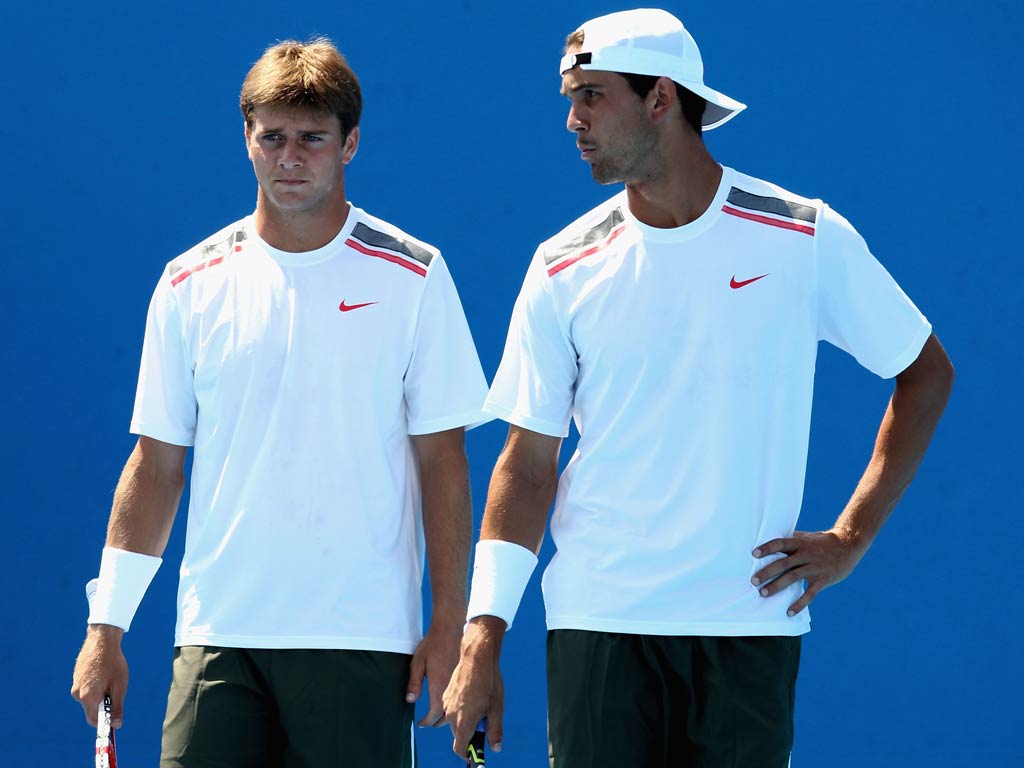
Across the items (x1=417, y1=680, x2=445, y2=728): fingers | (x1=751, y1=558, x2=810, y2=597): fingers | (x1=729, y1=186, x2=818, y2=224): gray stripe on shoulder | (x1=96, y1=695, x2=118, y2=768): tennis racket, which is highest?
(x1=729, y1=186, x2=818, y2=224): gray stripe on shoulder

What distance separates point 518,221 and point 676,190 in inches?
90.8

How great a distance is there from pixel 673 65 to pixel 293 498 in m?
1.00

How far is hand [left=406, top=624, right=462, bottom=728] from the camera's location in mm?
2941

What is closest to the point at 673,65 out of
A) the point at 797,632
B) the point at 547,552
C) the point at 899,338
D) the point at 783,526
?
the point at 899,338

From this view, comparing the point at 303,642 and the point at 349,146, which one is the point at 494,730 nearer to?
the point at 303,642

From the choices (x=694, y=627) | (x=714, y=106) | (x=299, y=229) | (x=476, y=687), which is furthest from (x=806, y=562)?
(x=299, y=229)

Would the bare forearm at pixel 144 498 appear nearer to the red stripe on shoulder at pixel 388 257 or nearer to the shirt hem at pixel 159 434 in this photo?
the shirt hem at pixel 159 434

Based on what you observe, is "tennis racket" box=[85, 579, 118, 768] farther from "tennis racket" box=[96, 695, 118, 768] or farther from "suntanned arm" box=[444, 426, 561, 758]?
"suntanned arm" box=[444, 426, 561, 758]

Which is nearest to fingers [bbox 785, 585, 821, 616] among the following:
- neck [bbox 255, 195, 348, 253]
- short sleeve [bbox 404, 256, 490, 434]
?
short sleeve [bbox 404, 256, 490, 434]

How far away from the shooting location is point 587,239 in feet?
9.25

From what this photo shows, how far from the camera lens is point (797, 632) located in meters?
2.70

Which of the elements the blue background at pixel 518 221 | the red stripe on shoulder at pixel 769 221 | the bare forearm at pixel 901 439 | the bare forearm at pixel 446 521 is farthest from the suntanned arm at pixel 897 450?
the blue background at pixel 518 221

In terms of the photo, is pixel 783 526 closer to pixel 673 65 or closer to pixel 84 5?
pixel 673 65

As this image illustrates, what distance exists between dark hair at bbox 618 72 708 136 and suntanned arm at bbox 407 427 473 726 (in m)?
0.70
